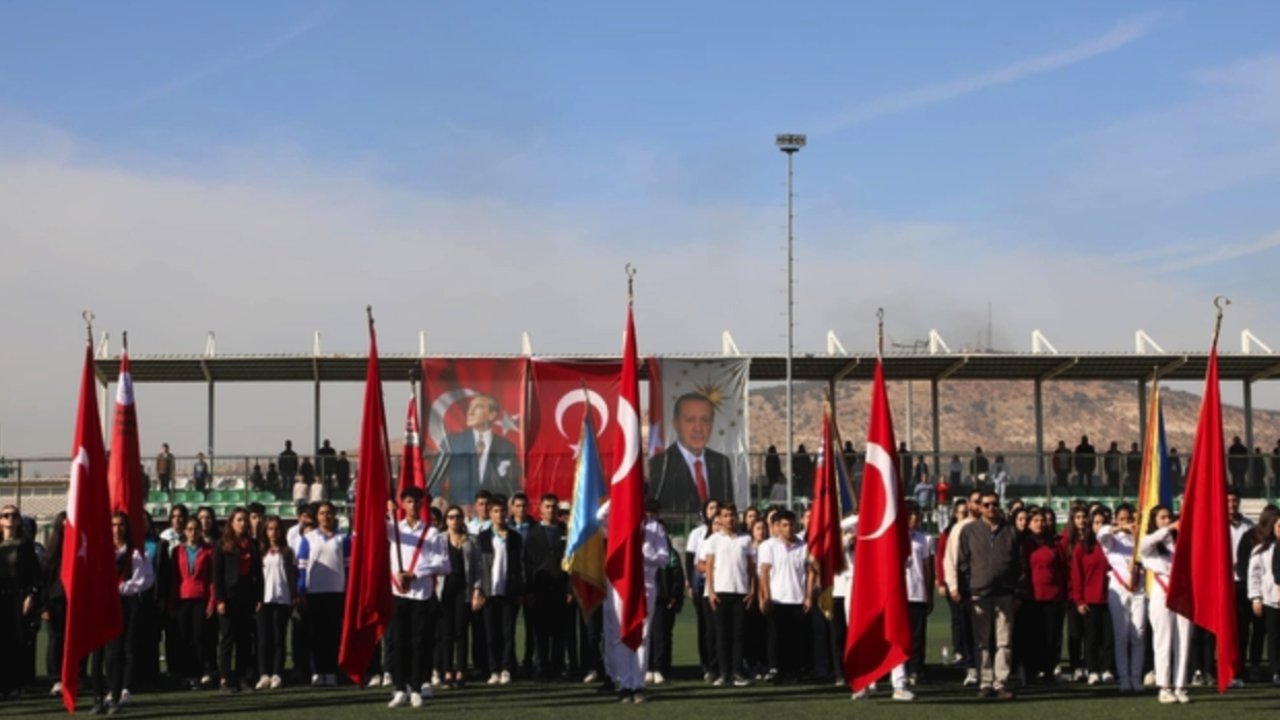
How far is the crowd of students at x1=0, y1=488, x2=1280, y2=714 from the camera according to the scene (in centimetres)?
1856

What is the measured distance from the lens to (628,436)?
60.2 feet

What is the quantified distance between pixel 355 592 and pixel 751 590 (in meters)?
4.55

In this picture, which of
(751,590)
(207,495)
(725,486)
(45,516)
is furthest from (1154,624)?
(45,516)

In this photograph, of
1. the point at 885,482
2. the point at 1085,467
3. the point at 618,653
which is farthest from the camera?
the point at 1085,467

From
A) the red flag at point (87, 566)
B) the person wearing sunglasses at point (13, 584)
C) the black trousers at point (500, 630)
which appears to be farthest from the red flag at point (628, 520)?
the person wearing sunglasses at point (13, 584)

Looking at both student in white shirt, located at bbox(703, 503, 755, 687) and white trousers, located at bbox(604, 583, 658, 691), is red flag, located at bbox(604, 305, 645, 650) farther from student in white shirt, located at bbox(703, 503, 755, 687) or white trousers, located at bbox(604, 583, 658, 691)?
student in white shirt, located at bbox(703, 503, 755, 687)

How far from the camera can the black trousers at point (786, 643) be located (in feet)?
64.2

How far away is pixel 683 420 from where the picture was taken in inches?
1624

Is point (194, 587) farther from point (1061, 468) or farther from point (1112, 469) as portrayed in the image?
point (1112, 469)

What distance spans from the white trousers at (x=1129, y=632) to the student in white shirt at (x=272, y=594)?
→ 8507mm

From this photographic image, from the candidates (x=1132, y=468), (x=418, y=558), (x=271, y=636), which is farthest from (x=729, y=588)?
(x=1132, y=468)

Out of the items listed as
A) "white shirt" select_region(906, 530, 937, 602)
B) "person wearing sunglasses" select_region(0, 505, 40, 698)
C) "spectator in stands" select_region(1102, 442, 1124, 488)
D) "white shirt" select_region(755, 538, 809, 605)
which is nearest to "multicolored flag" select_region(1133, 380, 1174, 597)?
"white shirt" select_region(906, 530, 937, 602)

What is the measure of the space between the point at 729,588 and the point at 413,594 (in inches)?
142

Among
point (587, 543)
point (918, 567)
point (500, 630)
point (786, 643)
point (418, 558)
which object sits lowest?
point (786, 643)
